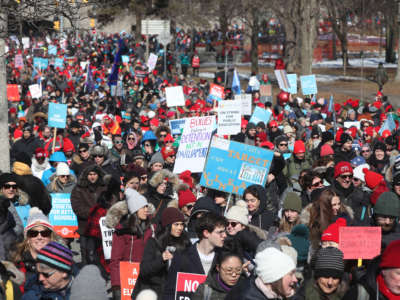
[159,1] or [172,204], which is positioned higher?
[159,1]

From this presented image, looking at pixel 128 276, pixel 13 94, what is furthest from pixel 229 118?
pixel 13 94

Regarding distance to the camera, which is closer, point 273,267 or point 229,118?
point 273,267

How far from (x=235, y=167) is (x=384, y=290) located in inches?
182

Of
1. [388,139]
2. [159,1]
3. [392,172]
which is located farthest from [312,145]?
[159,1]

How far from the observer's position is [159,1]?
172 ft

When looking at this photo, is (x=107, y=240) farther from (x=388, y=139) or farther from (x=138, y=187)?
(x=388, y=139)

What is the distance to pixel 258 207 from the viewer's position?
302 inches

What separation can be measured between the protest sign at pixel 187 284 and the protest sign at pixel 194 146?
4.90 m

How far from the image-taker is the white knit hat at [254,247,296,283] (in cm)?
434

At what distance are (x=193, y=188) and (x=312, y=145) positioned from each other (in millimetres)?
3732

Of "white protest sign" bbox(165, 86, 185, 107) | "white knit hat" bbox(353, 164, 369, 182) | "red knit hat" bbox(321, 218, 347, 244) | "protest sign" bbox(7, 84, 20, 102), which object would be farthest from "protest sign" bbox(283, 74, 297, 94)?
"red knit hat" bbox(321, 218, 347, 244)

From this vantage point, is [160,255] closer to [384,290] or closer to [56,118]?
[384,290]

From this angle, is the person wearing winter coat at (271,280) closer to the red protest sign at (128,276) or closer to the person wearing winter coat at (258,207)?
the red protest sign at (128,276)

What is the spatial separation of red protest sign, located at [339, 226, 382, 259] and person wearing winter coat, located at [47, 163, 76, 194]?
13.8ft
